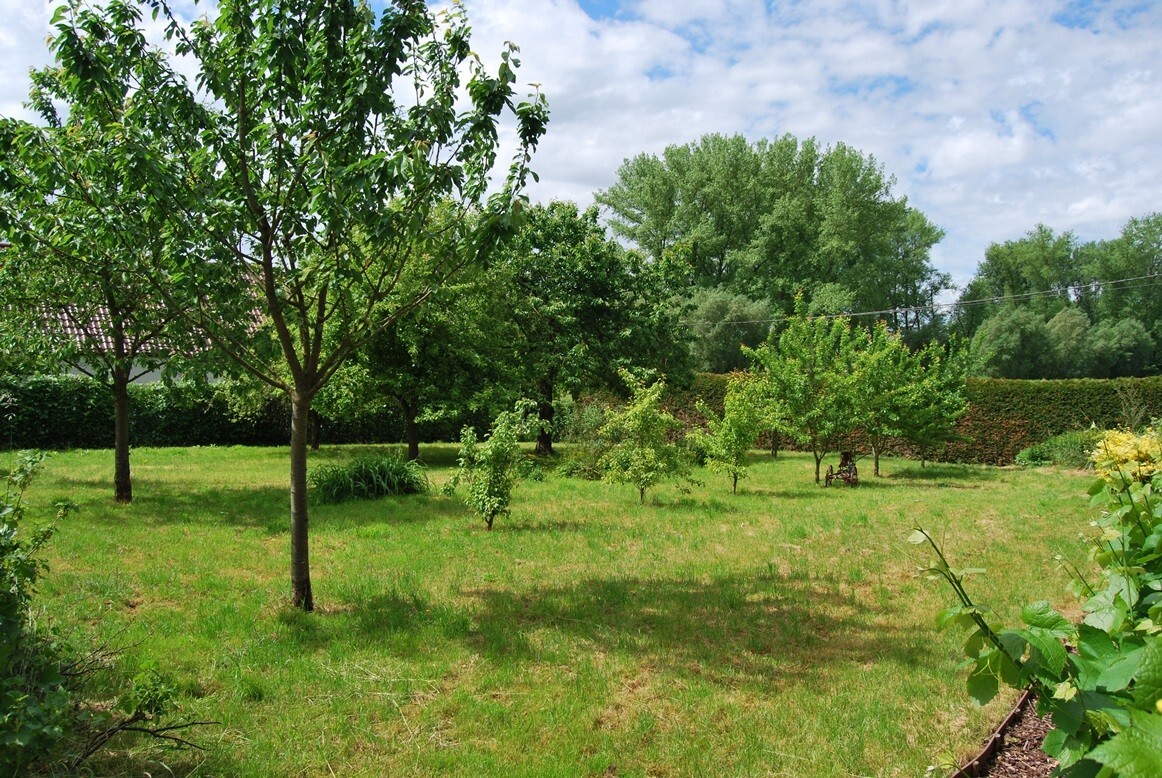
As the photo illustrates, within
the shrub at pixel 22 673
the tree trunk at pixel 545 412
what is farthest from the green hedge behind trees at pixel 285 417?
the shrub at pixel 22 673

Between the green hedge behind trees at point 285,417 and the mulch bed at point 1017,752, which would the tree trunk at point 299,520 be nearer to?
the mulch bed at point 1017,752

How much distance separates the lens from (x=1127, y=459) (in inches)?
160

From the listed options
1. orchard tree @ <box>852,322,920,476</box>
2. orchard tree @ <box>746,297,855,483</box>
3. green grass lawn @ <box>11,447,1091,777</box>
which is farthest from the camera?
orchard tree @ <box>852,322,920,476</box>

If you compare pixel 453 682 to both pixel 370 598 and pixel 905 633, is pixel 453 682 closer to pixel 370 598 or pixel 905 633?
pixel 370 598

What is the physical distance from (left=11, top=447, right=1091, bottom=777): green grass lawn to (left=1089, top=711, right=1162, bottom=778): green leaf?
Answer: 125cm

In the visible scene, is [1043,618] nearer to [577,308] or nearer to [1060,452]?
[577,308]

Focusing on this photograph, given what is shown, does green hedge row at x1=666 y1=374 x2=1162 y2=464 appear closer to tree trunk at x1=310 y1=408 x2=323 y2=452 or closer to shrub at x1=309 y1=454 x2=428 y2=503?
shrub at x1=309 y1=454 x2=428 y2=503

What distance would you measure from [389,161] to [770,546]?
614cm

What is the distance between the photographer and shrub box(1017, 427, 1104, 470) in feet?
59.5

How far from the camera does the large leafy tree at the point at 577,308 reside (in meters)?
17.7

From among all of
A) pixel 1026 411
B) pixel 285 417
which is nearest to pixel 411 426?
pixel 285 417

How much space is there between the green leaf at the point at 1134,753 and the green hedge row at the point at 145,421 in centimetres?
1775

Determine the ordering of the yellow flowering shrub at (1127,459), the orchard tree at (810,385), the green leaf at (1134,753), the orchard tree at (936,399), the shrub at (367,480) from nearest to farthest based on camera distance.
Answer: the green leaf at (1134,753), the yellow flowering shrub at (1127,459), the shrub at (367,480), the orchard tree at (810,385), the orchard tree at (936,399)

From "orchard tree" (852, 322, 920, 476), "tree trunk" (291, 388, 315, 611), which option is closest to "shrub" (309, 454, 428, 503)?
"tree trunk" (291, 388, 315, 611)
